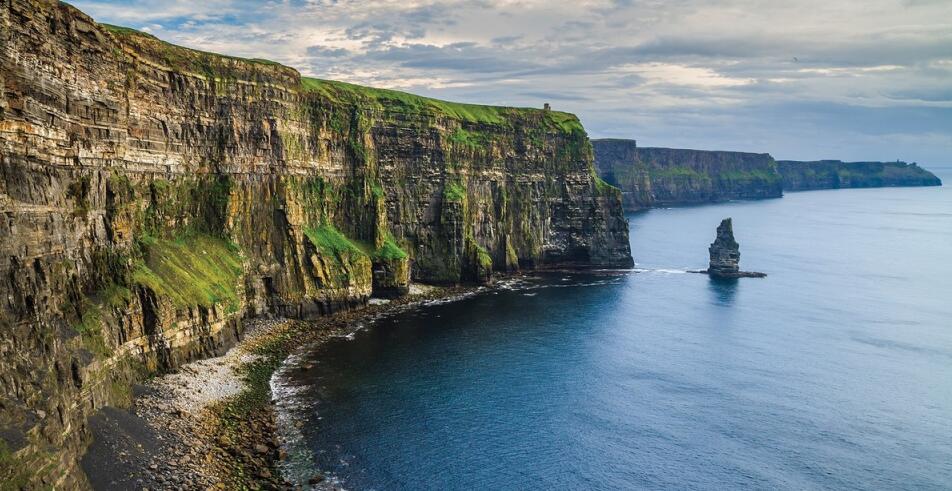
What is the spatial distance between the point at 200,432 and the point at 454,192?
274 ft

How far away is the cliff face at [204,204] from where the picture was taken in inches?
1948

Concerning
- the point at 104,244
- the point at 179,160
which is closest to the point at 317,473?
the point at 104,244

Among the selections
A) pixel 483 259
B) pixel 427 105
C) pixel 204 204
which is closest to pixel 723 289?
pixel 483 259

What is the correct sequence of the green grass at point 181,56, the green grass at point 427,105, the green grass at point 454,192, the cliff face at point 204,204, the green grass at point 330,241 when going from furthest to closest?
the green grass at point 454,192 < the green grass at point 427,105 < the green grass at point 330,241 < the green grass at point 181,56 < the cliff face at point 204,204

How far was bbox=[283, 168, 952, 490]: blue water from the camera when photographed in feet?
195

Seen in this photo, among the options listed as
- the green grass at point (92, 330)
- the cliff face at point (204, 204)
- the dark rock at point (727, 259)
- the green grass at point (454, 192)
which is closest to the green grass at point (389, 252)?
the cliff face at point (204, 204)

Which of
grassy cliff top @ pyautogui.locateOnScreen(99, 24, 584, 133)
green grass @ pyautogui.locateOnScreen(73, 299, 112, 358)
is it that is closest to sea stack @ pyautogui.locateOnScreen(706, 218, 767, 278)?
grassy cliff top @ pyautogui.locateOnScreen(99, 24, 584, 133)

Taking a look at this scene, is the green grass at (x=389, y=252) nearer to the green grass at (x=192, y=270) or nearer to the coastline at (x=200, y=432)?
the green grass at (x=192, y=270)

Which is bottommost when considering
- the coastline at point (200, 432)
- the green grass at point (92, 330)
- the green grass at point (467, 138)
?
the coastline at point (200, 432)

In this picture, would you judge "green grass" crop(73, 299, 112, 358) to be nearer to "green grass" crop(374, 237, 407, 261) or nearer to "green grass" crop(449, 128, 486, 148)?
"green grass" crop(374, 237, 407, 261)

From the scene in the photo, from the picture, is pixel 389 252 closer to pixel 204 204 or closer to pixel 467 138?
pixel 204 204

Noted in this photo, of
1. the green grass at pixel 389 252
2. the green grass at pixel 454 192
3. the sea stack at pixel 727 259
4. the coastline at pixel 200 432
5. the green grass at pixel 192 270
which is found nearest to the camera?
the coastline at pixel 200 432

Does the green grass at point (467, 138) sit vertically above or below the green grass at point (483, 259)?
above

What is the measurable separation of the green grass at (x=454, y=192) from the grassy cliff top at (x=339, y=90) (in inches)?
570
